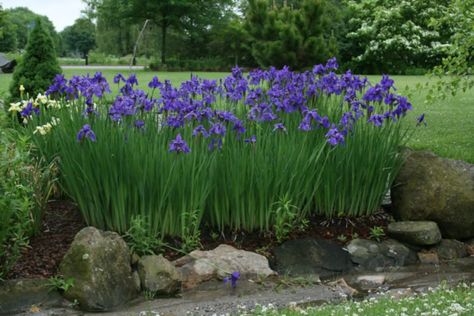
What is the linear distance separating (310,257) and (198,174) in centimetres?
129

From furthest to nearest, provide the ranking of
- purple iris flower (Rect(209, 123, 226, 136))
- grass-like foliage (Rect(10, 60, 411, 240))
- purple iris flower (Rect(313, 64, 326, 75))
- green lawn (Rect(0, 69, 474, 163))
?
green lawn (Rect(0, 69, 474, 163)) < purple iris flower (Rect(313, 64, 326, 75)) < purple iris flower (Rect(209, 123, 226, 136)) < grass-like foliage (Rect(10, 60, 411, 240))

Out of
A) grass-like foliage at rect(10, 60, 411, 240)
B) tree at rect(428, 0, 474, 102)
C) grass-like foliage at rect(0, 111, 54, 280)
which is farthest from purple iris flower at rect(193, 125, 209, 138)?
tree at rect(428, 0, 474, 102)

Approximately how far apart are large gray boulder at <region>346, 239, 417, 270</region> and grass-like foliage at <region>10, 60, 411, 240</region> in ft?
1.48

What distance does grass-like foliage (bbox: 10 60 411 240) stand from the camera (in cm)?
539

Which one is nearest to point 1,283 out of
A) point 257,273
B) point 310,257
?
point 257,273

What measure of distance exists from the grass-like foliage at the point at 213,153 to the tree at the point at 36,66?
2.28 meters

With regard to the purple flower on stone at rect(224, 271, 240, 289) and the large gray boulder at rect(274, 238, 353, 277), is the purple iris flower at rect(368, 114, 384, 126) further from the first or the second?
the purple flower on stone at rect(224, 271, 240, 289)

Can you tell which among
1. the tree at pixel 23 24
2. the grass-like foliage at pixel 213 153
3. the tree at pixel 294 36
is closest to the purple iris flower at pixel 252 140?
the grass-like foliage at pixel 213 153

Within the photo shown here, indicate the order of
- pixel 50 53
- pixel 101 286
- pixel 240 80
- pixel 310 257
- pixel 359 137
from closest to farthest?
pixel 101 286, pixel 310 257, pixel 359 137, pixel 240 80, pixel 50 53

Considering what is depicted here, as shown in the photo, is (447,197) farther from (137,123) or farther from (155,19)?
(155,19)

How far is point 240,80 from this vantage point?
22.6ft

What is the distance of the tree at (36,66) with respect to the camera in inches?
350

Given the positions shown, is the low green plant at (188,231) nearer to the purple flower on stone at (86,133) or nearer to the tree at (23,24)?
the purple flower on stone at (86,133)

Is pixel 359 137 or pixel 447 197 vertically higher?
pixel 359 137
